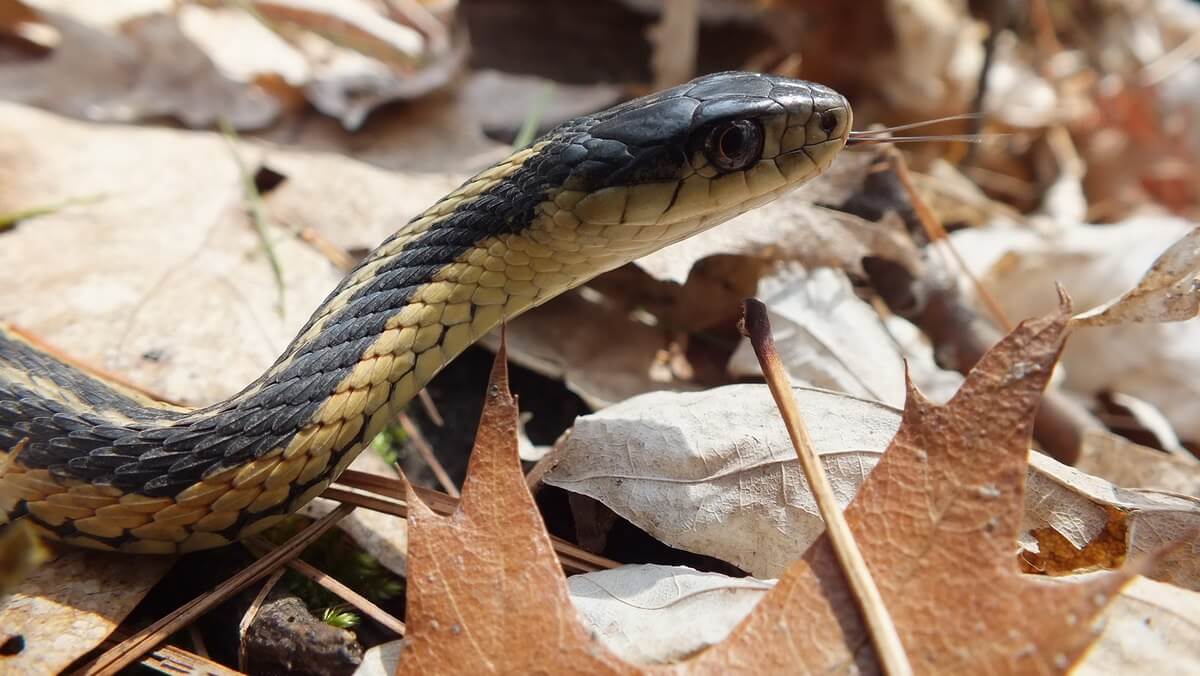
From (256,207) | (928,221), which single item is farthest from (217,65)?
(928,221)

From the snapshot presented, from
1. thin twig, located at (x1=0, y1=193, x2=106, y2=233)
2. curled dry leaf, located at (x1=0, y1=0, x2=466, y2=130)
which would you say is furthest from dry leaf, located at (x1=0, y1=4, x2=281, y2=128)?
thin twig, located at (x1=0, y1=193, x2=106, y2=233)

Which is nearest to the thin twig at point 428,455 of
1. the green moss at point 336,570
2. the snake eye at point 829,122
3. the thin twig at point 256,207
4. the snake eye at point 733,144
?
the green moss at point 336,570

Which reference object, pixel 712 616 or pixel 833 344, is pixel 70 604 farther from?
pixel 833 344

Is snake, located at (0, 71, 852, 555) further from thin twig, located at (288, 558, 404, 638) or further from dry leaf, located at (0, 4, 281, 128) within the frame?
dry leaf, located at (0, 4, 281, 128)

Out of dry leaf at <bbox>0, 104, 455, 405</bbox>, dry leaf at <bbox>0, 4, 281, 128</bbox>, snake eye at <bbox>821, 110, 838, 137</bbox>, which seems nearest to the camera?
snake eye at <bbox>821, 110, 838, 137</bbox>

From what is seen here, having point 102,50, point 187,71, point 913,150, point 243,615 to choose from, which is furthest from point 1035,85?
point 243,615

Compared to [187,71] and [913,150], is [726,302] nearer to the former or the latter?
[913,150]

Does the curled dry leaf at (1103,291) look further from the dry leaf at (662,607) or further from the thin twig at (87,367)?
the thin twig at (87,367)
